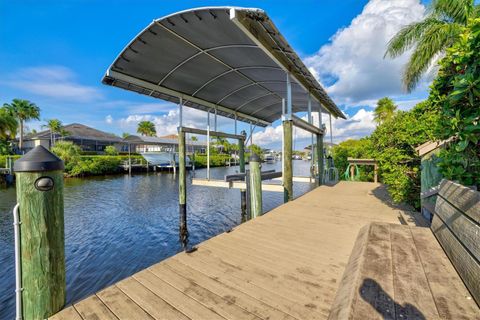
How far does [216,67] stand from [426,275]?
7.70 m

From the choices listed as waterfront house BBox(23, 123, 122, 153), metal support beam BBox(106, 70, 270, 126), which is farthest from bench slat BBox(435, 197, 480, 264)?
waterfront house BBox(23, 123, 122, 153)

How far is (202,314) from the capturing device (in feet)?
6.62

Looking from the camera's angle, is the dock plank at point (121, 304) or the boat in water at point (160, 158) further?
the boat in water at point (160, 158)

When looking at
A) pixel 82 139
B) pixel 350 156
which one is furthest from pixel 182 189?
pixel 82 139

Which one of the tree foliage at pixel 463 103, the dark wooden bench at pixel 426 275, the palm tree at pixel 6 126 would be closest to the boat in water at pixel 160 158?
the palm tree at pixel 6 126

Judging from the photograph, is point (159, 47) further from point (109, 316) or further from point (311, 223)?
point (109, 316)

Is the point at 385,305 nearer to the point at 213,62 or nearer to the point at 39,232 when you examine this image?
the point at 39,232

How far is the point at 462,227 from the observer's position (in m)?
1.78

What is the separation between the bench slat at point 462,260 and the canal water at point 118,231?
640 centimetres

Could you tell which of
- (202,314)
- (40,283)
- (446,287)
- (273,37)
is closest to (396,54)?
(273,37)

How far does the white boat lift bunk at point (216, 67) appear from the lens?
5234 mm

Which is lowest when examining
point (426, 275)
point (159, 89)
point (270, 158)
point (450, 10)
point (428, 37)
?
point (426, 275)

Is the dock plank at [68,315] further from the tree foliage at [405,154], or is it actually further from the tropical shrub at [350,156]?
the tropical shrub at [350,156]

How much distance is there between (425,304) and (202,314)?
1.65 m
